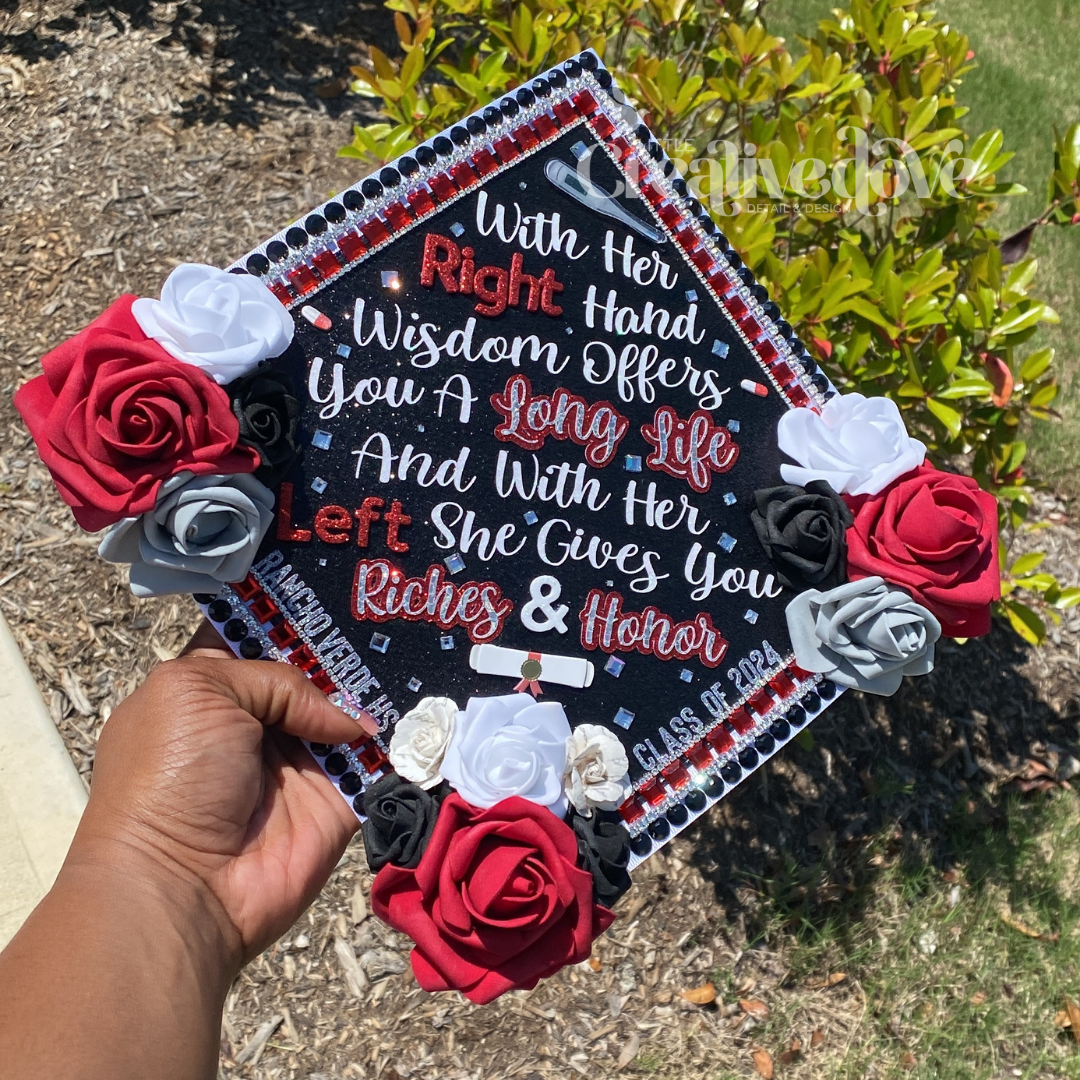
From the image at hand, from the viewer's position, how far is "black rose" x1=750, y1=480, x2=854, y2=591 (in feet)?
6.53

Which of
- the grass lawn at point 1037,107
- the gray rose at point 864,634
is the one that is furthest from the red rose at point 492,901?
the grass lawn at point 1037,107

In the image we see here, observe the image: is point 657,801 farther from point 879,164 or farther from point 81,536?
point 81,536

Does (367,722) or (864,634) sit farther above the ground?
(864,634)

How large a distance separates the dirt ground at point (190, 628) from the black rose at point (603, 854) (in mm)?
1426

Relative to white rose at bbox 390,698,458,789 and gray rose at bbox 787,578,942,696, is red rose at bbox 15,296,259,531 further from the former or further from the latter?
gray rose at bbox 787,578,942,696

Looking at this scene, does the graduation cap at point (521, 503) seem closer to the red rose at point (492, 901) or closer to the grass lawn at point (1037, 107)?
the red rose at point (492, 901)

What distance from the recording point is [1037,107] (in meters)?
5.76

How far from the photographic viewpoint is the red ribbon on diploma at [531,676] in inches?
75.2

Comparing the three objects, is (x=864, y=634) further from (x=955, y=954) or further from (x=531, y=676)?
(x=955, y=954)

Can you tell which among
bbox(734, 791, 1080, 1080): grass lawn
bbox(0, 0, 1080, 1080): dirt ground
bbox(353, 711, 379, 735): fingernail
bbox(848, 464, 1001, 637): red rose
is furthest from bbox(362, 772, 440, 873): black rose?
bbox(734, 791, 1080, 1080): grass lawn

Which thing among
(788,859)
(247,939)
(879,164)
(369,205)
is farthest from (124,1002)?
(879,164)

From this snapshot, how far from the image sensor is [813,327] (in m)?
2.54

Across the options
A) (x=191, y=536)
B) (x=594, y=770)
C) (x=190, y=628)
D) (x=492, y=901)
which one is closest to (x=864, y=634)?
(x=594, y=770)

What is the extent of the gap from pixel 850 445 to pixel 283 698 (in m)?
1.46
